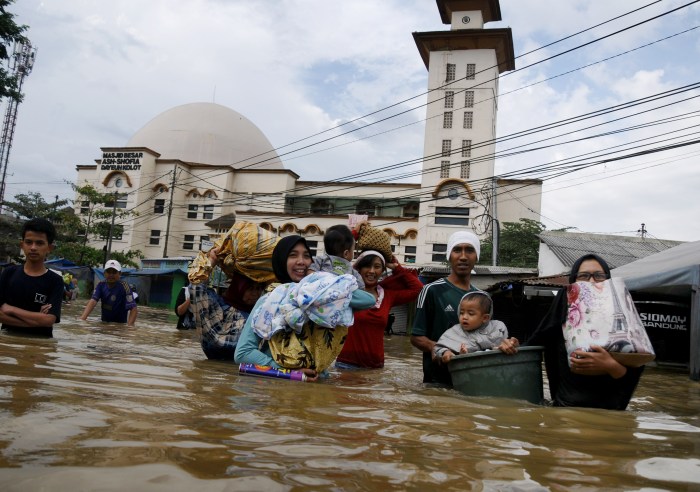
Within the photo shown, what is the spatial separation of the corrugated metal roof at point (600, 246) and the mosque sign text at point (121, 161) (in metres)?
37.1

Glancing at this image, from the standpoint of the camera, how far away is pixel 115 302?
31.7 feet

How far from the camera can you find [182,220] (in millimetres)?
52250

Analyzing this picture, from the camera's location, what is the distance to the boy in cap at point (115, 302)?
30.7 ft

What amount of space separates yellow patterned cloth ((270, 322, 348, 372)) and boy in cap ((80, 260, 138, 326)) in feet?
19.8

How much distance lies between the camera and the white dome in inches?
2168

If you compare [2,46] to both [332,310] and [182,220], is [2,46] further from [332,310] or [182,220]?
[182,220]

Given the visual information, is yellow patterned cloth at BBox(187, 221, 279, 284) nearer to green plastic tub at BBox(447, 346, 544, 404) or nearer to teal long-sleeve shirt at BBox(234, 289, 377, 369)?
teal long-sleeve shirt at BBox(234, 289, 377, 369)

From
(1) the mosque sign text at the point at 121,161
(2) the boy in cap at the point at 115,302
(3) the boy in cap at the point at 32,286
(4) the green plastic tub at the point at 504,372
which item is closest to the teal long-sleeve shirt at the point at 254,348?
(4) the green plastic tub at the point at 504,372

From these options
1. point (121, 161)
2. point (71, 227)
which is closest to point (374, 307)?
point (71, 227)

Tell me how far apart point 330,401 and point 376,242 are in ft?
7.05

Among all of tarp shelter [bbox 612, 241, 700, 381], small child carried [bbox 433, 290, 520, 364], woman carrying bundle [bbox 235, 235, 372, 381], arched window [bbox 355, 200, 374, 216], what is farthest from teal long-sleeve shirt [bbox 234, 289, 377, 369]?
arched window [bbox 355, 200, 374, 216]

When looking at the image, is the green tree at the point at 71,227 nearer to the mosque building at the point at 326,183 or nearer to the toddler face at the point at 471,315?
the mosque building at the point at 326,183

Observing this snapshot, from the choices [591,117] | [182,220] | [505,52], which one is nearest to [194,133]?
[182,220]

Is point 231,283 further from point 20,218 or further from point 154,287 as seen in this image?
point 20,218
